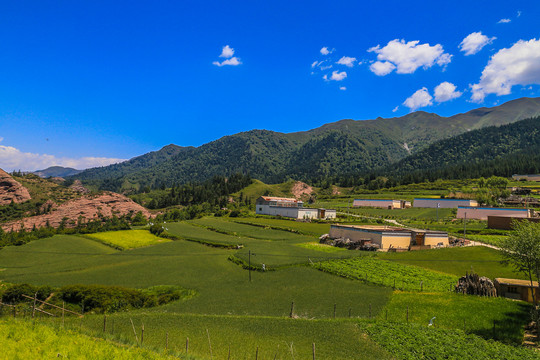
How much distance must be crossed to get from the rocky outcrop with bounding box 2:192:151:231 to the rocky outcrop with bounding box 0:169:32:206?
1725 centimetres

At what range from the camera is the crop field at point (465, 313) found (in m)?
24.3

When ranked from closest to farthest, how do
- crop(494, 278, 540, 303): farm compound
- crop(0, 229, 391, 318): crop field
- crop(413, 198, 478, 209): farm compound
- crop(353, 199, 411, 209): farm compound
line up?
crop(0, 229, 391, 318): crop field → crop(494, 278, 540, 303): farm compound → crop(413, 198, 478, 209): farm compound → crop(353, 199, 411, 209): farm compound

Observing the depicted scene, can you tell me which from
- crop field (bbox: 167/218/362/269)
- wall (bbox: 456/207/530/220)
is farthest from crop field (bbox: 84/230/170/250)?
wall (bbox: 456/207/530/220)

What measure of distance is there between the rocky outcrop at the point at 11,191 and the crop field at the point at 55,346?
483 ft

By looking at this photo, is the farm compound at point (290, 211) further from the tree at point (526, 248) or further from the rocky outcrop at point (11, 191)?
the rocky outcrop at point (11, 191)

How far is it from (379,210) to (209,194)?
95.6 meters

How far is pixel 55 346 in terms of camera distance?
1653 centimetres

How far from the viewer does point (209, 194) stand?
174750mm

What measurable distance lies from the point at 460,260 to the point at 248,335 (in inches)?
1674

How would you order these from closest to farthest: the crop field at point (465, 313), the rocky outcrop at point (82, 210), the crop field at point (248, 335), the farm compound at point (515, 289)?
the crop field at point (248, 335)
the crop field at point (465, 313)
the farm compound at point (515, 289)
the rocky outcrop at point (82, 210)

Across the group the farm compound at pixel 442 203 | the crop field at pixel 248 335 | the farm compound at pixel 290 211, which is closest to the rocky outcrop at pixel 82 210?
the farm compound at pixel 290 211

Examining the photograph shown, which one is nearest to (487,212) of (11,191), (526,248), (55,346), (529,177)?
(526,248)

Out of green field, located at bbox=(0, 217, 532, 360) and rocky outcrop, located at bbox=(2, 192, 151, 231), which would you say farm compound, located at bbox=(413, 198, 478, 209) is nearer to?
green field, located at bbox=(0, 217, 532, 360)

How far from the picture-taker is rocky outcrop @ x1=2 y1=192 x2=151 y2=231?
10944 centimetres
